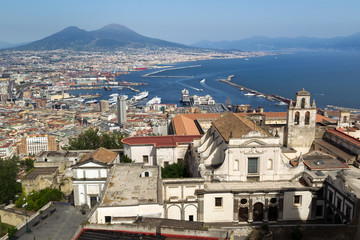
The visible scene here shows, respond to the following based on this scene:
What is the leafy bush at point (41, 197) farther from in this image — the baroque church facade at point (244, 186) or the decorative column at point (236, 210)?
the decorative column at point (236, 210)

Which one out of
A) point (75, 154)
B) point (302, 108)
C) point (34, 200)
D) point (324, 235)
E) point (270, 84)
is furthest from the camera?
point (270, 84)

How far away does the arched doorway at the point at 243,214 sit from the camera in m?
20.6

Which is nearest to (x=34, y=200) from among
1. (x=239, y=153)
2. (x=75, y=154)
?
(x=75, y=154)

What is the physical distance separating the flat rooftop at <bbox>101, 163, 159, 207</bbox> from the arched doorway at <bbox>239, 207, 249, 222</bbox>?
5.43 meters

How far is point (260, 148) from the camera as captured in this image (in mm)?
21484

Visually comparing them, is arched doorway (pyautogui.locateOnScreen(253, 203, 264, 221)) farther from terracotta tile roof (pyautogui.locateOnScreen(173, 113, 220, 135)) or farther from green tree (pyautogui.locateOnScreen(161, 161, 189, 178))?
terracotta tile roof (pyautogui.locateOnScreen(173, 113, 220, 135))

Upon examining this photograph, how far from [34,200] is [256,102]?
311 feet

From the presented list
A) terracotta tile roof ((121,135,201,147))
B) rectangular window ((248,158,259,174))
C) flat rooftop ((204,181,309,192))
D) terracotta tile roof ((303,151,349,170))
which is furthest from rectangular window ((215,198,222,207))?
terracotta tile roof ((121,135,201,147))

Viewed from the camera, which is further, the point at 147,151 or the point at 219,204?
the point at 147,151

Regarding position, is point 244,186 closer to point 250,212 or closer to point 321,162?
point 250,212

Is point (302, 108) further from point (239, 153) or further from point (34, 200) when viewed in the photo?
point (34, 200)

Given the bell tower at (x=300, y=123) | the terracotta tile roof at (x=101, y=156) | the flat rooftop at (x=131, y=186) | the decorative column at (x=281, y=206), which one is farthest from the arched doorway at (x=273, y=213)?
the terracotta tile roof at (x=101, y=156)

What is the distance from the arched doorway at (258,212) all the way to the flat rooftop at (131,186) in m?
6.26

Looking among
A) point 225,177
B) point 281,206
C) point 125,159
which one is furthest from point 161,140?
point 281,206
